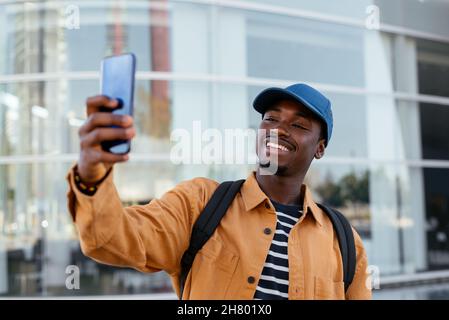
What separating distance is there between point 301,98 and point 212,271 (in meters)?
0.63

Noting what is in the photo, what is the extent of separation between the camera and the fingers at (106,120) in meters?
1.04

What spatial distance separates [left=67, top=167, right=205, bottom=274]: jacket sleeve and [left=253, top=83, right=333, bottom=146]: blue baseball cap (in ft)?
1.25

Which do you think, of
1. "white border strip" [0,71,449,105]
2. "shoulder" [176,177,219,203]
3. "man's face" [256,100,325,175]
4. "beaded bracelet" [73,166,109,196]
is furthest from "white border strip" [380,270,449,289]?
"beaded bracelet" [73,166,109,196]

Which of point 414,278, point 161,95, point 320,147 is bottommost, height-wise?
point 414,278

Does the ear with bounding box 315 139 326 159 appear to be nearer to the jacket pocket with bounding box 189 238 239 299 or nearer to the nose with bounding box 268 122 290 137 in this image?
the nose with bounding box 268 122 290 137

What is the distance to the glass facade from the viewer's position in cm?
769

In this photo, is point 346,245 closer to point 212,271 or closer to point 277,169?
point 277,169

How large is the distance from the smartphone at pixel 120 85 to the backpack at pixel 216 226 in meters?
0.54

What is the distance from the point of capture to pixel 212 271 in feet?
4.97

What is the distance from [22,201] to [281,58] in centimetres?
466

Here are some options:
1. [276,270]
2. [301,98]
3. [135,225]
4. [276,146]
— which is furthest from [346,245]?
[135,225]

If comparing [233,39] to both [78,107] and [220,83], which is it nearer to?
[220,83]

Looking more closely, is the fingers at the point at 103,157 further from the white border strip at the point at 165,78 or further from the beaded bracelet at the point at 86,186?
the white border strip at the point at 165,78

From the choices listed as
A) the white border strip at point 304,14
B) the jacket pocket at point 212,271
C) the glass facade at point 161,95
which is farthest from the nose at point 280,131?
the white border strip at point 304,14
